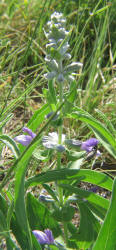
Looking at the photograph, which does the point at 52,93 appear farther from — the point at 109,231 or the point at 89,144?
the point at 109,231

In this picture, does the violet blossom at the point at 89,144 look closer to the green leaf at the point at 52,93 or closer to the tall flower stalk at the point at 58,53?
the tall flower stalk at the point at 58,53

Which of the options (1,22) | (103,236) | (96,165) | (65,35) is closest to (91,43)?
(1,22)

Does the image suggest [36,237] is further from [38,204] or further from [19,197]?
[19,197]

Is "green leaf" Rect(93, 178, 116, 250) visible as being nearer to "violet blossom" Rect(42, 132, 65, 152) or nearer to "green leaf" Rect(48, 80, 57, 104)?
"violet blossom" Rect(42, 132, 65, 152)

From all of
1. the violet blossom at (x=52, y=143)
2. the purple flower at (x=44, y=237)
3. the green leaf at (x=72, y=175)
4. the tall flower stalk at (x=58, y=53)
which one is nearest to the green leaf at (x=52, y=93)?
the tall flower stalk at (x=58, y=53)

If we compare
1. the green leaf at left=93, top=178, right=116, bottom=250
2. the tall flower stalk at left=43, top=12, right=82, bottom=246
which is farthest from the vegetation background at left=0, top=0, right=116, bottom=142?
the green leaf at left=93, top=178, right=116, bottom=250

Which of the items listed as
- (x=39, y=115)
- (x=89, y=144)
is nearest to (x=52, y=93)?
(x=39, y=115)
